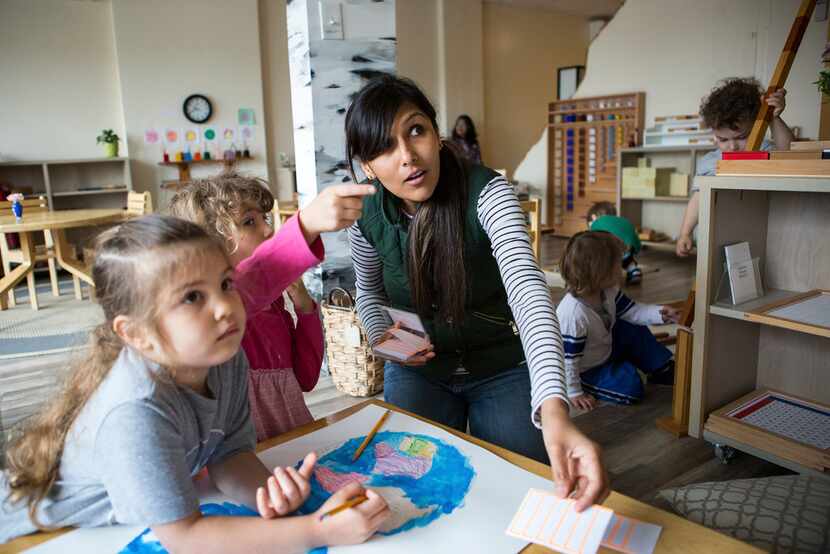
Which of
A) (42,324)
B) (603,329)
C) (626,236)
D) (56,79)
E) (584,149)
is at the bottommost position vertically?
(42,324)

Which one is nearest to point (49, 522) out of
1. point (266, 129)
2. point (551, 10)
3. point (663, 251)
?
point (663, 251)

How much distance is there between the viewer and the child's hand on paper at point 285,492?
2.52 feet

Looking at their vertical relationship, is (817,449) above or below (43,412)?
below

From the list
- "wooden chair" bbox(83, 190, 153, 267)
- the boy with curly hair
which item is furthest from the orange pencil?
"wooden chair" bbox(83, 190, 153, 267)

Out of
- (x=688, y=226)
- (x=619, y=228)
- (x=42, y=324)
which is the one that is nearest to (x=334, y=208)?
(x=688, y=226)

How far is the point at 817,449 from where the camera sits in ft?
5.83

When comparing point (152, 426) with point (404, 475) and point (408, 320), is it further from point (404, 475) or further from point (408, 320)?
point (408, 320)

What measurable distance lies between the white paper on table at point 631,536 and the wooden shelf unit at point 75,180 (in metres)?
6.49

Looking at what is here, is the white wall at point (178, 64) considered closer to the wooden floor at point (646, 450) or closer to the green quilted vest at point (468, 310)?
the wooden floor at point (646, 450)

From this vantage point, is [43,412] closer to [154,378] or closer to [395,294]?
[154,378]

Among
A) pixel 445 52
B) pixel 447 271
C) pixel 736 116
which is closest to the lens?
pixel 447 271

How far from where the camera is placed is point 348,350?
8.98 ft

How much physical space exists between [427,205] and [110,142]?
5983mm

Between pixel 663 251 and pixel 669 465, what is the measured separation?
464 cm
